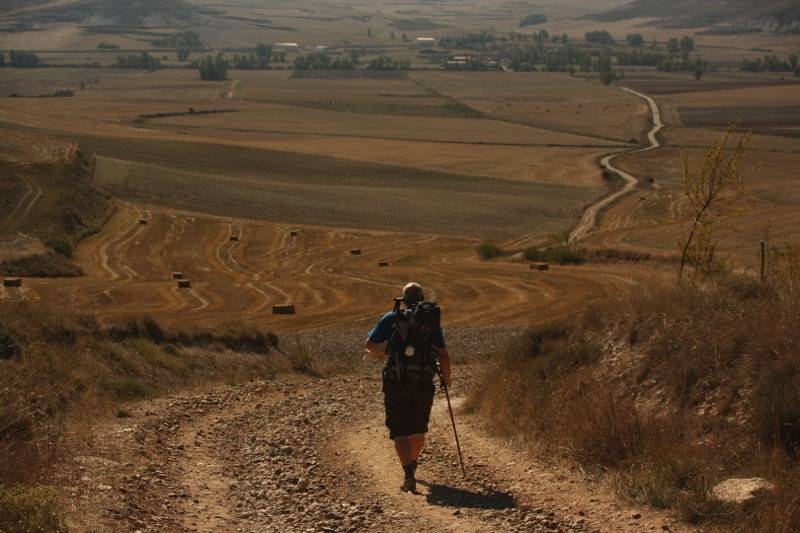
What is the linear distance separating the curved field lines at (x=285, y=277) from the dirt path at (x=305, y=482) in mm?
11901

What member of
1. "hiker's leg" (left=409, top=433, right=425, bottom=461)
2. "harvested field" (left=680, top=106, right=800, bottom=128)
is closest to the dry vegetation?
"hiker's leg" (left=409, top=433, right=425, bottom=461)

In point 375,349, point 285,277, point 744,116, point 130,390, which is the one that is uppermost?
point 375,349

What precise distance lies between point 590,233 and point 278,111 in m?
88.5

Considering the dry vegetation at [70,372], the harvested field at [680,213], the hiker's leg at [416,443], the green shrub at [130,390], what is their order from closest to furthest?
the dry vegetation at [70,372], the hiker's leg at [416,443], the green shrub at [130,390], the harvested field at [680,213]

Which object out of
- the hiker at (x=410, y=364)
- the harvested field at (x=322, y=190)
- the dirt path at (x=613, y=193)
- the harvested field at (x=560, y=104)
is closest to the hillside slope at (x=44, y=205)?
the harvested field at (x=322, y=190)

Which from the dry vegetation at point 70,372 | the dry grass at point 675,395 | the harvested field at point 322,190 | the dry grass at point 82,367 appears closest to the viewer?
the dry vegetation at point 70,372

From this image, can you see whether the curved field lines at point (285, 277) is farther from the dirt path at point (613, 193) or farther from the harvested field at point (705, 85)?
the harvested field at point (705, 85)

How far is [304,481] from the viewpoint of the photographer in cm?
1123

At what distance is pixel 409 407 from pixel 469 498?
1301mm

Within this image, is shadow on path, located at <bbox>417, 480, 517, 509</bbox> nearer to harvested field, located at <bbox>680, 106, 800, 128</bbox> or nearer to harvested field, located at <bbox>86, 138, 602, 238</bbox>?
harvested field, located at <bbox>86, 138, 602, 238</bbox>

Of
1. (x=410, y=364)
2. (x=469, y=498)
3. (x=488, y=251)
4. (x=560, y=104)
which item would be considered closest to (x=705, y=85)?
(x=560, y=104)

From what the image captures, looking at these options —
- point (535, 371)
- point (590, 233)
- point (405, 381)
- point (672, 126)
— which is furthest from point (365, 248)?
point (672, 126)

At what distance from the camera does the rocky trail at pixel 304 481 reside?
30.8 feet

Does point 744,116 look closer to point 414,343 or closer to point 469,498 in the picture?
point 414,343
